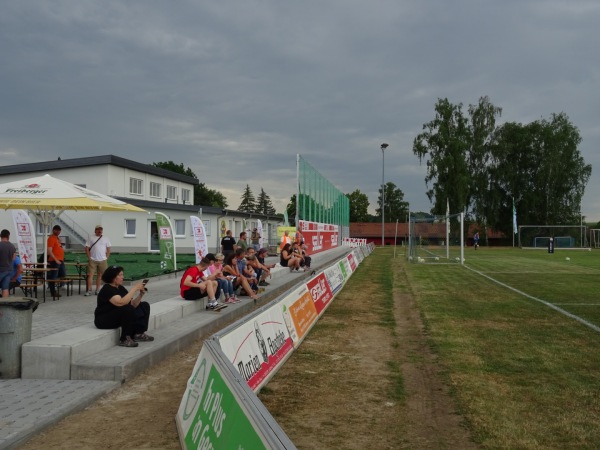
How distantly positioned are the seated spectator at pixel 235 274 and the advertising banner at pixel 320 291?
159 centimetres

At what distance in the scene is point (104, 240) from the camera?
1305 centimetres

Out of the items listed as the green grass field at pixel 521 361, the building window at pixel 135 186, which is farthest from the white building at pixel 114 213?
the green grass field at pixel 521 361

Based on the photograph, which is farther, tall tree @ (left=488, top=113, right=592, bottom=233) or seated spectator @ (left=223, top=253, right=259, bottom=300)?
tall tree @ (left=488, top=113, right=592, bottom=233)

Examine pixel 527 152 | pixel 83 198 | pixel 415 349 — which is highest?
pixel 527 152

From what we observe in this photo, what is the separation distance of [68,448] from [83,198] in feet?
27.2

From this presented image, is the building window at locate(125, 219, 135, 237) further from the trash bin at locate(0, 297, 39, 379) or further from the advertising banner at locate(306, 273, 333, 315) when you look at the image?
the trash bin at locate(0, 297, 39, 379)

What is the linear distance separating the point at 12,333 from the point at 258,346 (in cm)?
272

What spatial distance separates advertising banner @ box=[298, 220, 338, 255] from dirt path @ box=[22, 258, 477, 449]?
18443mm

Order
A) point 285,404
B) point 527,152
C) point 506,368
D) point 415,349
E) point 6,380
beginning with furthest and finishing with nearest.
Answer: point 527,152
point 415,349
point 506,368
point 6,380
point 285,404

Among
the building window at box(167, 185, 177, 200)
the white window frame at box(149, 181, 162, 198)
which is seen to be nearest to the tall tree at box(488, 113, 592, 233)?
the building window at box(167, 185, 177, 200)

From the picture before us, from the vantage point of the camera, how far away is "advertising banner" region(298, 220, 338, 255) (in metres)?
29.5

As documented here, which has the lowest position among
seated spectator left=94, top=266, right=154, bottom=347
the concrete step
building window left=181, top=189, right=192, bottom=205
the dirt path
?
the dirt path

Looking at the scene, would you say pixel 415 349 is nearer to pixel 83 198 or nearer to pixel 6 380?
pixel 6 380

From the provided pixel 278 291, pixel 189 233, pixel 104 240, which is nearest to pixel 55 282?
pixel 104 240
